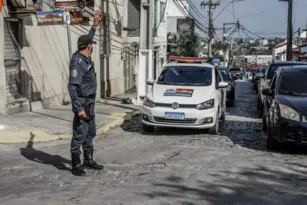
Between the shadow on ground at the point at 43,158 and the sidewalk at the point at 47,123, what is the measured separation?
0.60 metres

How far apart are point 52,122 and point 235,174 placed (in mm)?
6111

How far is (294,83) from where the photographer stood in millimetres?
9672

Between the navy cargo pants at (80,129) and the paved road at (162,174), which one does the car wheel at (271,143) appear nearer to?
the paved road at (162,174)

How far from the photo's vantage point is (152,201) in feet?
18.1

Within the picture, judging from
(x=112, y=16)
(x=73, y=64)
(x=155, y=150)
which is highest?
(x=112, y=16)

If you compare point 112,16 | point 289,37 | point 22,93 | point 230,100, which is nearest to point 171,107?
point 22,93

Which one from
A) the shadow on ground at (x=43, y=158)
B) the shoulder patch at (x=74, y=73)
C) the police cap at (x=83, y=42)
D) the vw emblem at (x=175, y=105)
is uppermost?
the police cap at (x=83, y=42)

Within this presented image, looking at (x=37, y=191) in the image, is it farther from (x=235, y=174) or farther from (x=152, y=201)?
(x=235, y=174)

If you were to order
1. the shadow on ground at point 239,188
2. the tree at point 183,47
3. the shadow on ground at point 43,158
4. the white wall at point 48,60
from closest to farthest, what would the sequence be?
the shadow on ground at point 239,188 < the shadow on ground at point 43,158 < the white wall at point 48,60 < the tree at point 183,47

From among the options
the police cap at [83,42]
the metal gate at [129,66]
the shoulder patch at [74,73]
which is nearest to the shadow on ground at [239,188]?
the shoulder patch at [74,73]

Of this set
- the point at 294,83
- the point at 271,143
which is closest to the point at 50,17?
the point at 294,83

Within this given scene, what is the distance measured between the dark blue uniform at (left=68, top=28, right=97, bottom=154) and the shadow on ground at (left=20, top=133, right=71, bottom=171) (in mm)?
780

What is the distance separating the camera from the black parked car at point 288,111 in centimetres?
813

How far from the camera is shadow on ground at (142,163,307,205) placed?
5637mm
